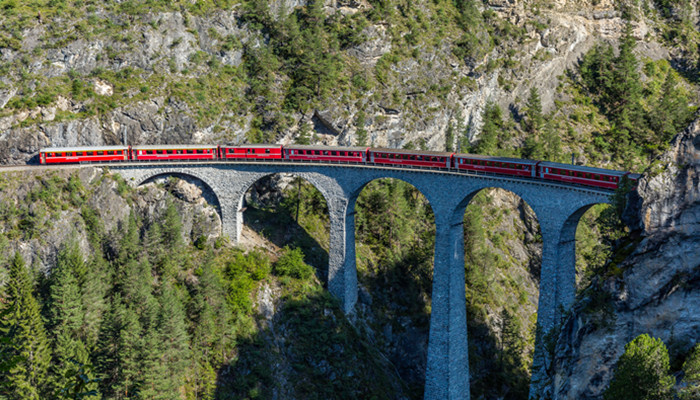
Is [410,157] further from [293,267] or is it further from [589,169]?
[293,267]

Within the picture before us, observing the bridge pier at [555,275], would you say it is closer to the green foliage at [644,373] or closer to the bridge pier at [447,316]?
the bridge pier at [447,316]

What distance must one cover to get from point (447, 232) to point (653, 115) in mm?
51243

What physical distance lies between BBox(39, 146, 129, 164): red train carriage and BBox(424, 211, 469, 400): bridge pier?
3192 centimetres

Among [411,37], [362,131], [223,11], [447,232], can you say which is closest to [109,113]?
[223,11]

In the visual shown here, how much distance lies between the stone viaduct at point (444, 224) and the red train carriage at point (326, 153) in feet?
2.89

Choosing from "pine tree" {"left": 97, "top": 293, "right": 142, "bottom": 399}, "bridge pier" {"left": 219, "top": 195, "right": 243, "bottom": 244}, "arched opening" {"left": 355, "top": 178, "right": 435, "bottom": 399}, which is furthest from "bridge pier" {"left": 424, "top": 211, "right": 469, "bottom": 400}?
"pine tree" {"left": 97, "top": 293, "right": 142, "bottom": 399}

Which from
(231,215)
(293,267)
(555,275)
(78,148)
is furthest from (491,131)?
(78,148)

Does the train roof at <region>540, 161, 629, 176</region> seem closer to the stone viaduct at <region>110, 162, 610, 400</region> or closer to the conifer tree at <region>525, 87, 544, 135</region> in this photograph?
the stone viaduct at <region>110, 162, 610, 400</region>

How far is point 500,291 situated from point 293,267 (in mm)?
26638

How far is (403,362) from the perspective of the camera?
6469 centimetres

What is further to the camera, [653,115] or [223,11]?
[653,115]

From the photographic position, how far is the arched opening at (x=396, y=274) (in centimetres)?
6456

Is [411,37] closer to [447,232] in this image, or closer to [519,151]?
[519,151]

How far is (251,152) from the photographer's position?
6138 centimetres
